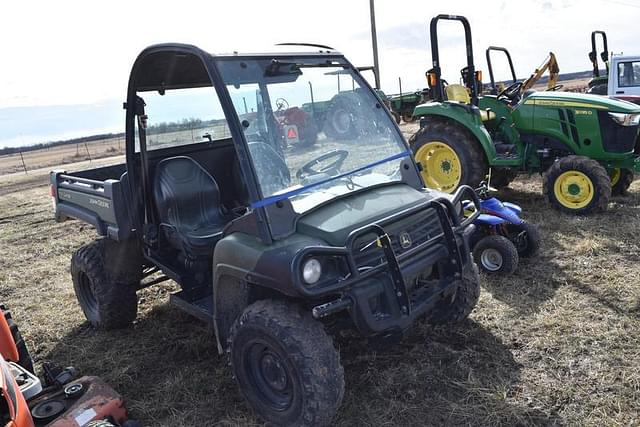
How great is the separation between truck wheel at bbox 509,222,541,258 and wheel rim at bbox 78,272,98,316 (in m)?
3.66

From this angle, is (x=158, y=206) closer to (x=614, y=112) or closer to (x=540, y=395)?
(x=540, y=395)

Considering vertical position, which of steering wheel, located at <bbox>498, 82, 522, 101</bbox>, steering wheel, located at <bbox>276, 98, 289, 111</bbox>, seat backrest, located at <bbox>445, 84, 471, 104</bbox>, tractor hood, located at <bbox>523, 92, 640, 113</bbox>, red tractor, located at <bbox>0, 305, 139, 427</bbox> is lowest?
A: red tractor, located at <bbox>0, 305, 139, 427</bbox>

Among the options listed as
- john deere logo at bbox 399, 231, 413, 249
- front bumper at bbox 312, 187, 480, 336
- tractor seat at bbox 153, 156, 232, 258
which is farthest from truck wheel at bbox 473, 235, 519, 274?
tractor seat at bbox 153, 156, 232, 258

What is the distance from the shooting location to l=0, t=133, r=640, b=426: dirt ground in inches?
112

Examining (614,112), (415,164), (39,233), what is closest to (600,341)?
(415,164)

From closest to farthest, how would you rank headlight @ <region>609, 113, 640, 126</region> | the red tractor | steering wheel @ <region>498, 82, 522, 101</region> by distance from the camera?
1. the red tractor
2. headlight @ <region>609, 113, 640, 126</region>
3. steering wheel @ <region>498, 82, 522, 101</region>

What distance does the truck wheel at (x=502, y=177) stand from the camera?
7391 millimetres

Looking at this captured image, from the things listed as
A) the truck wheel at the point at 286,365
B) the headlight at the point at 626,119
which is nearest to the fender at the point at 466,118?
the headlight at the point at 626,119

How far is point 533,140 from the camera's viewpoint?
6.78m

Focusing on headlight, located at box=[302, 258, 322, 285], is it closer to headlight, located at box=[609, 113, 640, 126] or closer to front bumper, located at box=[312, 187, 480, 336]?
front bumper, located at box=[312, 187, 480, 336]

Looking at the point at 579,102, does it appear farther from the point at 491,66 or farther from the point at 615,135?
the point at 491,66

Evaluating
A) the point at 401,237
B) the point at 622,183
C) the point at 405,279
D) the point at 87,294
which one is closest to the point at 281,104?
the point at 401,237

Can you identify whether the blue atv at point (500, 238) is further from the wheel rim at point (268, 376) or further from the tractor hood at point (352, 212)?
the wheel rim at point (268, 376)

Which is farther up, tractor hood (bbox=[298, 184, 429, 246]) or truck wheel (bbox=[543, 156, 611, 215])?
tractor hood (bbox=[298, 184, 429, 246])
